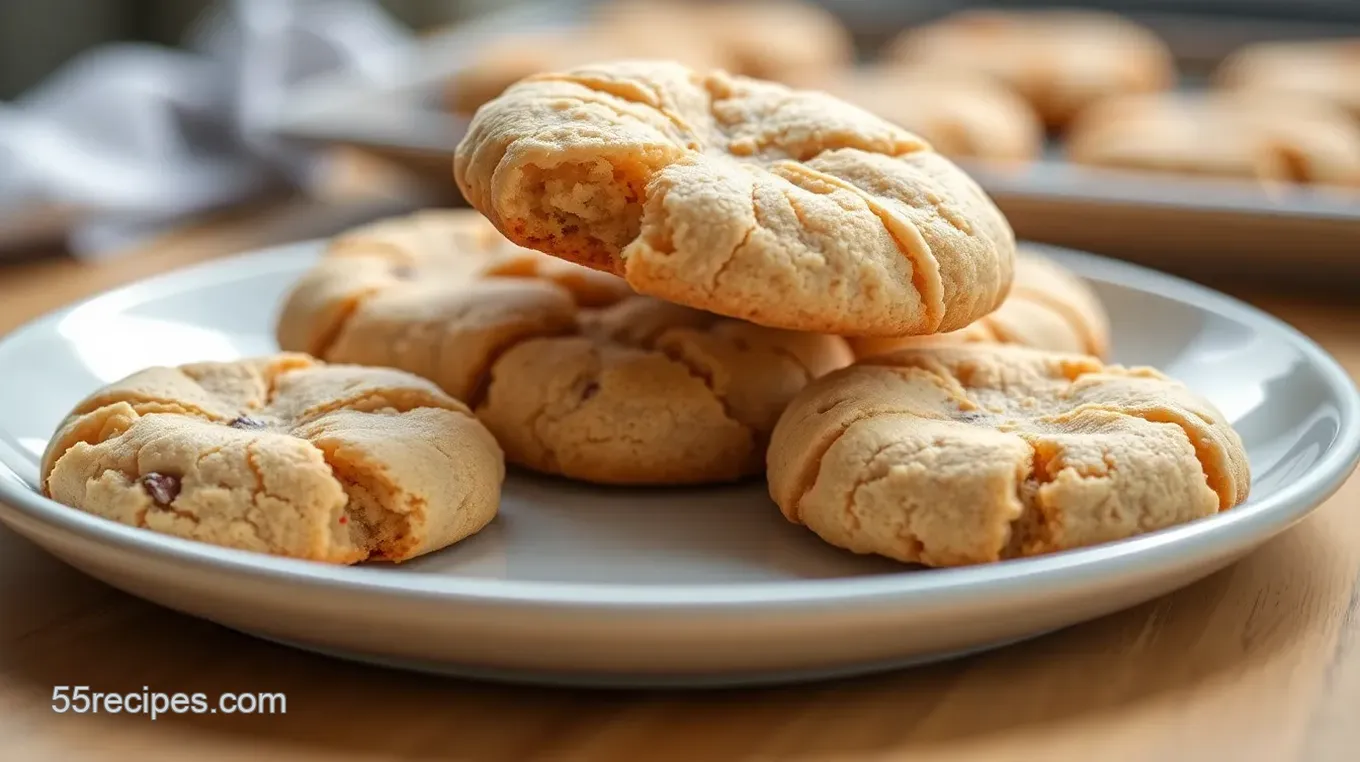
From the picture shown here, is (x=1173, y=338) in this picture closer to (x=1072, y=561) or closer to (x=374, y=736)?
(x=1072, y=561)

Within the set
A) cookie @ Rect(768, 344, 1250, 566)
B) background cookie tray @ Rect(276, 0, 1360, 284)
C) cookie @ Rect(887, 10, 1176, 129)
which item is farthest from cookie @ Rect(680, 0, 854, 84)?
cookie @ Rect(768, 344, 1250, 566)

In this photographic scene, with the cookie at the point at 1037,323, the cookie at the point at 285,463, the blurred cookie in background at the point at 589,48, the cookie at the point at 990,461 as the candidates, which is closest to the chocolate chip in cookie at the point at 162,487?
the cookie at the point at 285,463

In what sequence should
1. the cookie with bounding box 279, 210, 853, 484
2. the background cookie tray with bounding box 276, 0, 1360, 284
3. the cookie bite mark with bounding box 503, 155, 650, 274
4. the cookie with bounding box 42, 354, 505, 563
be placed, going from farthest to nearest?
the background cookie tray with bounding box 276, 0, 1360, 284 → the cookie with bounding box 279, 210, 853, 484 → the cookie bite mark with bounding box 503, 155, 650, 274 → the cookie with bounding box 42, 354, 505, 563

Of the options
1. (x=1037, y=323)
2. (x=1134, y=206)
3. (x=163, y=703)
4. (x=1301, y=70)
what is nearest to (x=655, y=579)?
(x=163, y=703)

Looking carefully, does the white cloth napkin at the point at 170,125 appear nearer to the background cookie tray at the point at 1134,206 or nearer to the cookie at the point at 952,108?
the background cookie tray at the point at 1134,206

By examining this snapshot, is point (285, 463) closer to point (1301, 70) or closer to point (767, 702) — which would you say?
point (767, 702)

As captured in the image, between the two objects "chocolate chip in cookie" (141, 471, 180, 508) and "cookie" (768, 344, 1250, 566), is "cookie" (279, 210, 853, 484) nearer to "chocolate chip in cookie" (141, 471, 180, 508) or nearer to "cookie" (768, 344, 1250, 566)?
"cookie" (768, 344, 1250, 566)

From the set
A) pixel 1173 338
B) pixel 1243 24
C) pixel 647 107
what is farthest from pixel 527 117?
pixel 1243 24
